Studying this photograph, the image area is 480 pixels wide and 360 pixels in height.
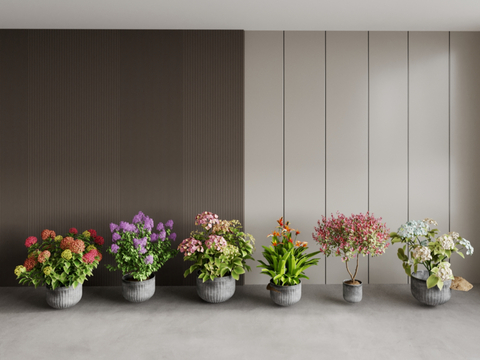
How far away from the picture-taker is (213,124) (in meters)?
3.41

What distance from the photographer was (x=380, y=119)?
3.42m

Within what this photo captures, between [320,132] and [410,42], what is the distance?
1.38 m

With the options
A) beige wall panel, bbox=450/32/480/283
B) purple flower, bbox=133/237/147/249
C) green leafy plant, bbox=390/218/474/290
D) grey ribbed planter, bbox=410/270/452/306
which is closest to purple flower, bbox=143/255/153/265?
purple flower, bbox=133/237/147/249

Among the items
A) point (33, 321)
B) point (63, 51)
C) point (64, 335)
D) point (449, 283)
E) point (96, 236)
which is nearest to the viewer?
point (64, 335)

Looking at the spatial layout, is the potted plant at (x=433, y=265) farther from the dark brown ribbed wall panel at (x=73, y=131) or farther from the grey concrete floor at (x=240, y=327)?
the dark brown ribbed wall panel at (x=73, y=131)

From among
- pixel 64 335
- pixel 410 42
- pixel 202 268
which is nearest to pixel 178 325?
pixel 202 268

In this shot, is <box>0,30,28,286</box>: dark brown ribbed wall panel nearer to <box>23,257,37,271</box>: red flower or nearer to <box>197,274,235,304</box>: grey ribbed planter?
<box>23,257,37,271</box>: red flower

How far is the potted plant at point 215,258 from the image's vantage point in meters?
2.85

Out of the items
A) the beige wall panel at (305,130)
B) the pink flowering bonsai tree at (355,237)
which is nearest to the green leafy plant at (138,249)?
the beige wall panel at (305,130)

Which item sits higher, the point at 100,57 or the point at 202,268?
the point at 100,57

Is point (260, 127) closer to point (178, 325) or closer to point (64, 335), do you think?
point (178, 325)

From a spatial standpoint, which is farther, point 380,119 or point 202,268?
point 380,119

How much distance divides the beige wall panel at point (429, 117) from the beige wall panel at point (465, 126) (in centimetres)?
8

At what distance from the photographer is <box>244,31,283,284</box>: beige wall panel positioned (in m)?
3.43
